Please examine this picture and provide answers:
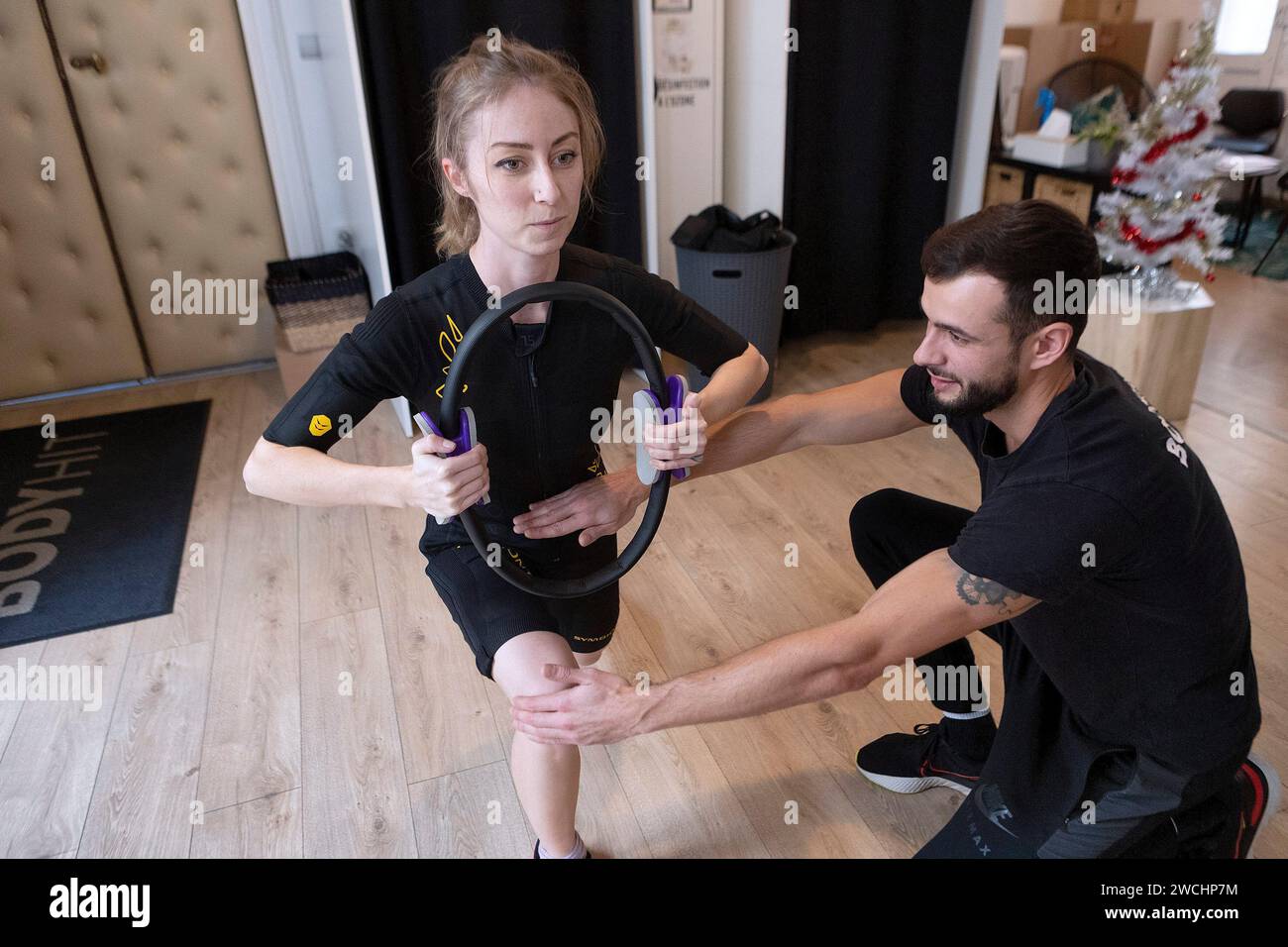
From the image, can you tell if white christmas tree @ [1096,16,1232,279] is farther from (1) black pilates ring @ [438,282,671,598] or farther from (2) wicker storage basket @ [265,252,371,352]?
(2) wicker storage basket @ [265,252,371,352]

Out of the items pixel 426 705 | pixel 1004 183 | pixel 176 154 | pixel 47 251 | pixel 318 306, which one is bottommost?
pixel 426 705

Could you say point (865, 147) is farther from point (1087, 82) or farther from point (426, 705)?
point (426, 705)

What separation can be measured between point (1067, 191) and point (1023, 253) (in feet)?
11.1

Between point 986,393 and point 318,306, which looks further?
point 318,306

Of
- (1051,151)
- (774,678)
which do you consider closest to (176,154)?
(774,678)

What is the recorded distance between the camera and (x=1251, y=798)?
131 cm

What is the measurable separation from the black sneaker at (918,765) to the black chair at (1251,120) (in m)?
4.92

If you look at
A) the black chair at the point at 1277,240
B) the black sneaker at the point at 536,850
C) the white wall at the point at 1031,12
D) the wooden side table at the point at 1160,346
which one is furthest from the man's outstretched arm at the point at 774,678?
the white wall at the point at 1031,12

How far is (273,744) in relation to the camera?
6.10 feet

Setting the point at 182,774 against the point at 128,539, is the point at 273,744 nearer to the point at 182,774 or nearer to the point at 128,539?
Answer: the point at 182,774

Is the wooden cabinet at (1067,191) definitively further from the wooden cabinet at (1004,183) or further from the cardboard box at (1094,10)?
the cardboard box at (1094,10)

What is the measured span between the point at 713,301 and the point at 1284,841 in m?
2.21

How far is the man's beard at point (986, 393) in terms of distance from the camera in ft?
4.03
